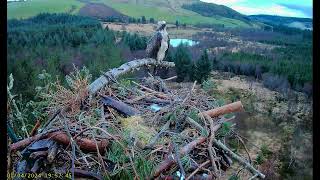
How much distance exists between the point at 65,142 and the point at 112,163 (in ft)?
0.69

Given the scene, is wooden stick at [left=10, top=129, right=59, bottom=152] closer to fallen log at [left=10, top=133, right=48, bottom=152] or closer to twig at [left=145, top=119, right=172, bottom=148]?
fallen log at [left=10, top=133, right=48, bottom=152]

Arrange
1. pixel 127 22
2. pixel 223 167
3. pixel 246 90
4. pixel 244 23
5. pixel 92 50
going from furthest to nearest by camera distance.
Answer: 1. pixel 92 50
2. pixel 246 90
3. pixel 127 22
4. pixel 244 23
5. pixel 223 167

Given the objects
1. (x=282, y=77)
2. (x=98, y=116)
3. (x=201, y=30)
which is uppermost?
(x=201, y=30)

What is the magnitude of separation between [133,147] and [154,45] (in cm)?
202

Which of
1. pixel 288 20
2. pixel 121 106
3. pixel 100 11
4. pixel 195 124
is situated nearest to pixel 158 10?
pixel 100 11

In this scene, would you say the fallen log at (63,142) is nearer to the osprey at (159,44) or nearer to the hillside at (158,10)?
the osprey at (159,44)

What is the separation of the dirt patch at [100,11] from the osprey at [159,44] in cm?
123

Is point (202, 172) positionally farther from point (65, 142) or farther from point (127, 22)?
point (127, 22)

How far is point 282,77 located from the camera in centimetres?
893

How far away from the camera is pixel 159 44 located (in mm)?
3496

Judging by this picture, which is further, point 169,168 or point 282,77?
point 282,77

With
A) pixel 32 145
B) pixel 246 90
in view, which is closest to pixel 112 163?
pixel 32 145

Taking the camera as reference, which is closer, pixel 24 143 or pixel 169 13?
pixel 24 143

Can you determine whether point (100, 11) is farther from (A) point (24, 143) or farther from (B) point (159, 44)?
(A) point (24, 143)
